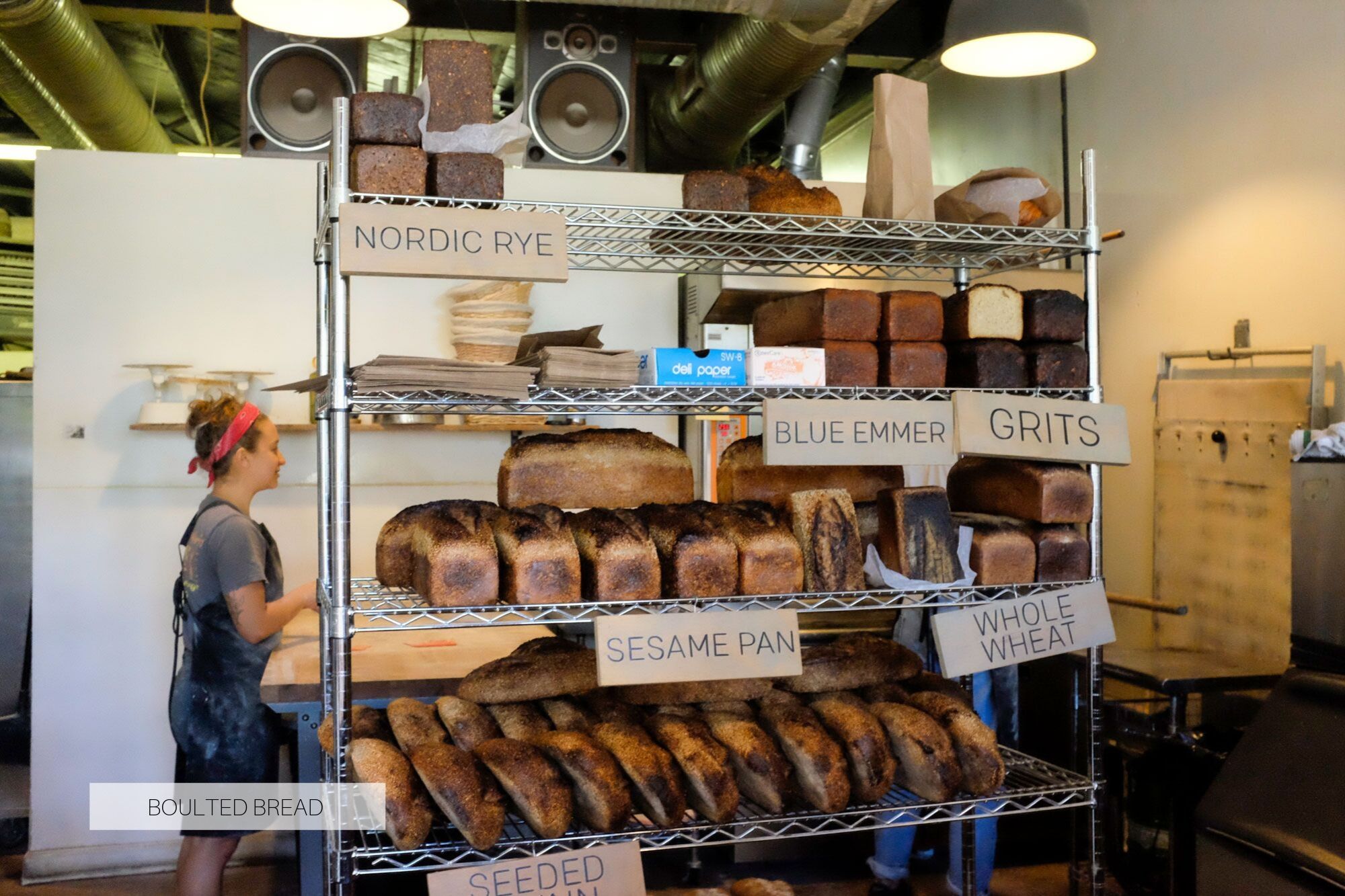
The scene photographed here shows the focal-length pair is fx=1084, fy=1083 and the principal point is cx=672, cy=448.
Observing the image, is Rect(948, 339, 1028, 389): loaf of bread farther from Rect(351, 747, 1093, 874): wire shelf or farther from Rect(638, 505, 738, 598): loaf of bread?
Rect(351, 747, 1093, 874): wire shelf

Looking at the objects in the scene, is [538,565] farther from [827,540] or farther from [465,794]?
[827,540]

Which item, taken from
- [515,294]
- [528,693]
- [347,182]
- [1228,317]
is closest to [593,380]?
[347,182]

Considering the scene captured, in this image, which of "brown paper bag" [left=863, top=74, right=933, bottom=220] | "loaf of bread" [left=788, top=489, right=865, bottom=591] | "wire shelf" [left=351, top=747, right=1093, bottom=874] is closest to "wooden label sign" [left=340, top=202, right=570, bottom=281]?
"loaf of bread" [left=788, top=489, right=865, bottom=591]

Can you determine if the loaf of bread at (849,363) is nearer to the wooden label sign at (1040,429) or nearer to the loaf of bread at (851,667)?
the wooden label sign at (1040,429)

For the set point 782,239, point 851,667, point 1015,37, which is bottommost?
point 851,667

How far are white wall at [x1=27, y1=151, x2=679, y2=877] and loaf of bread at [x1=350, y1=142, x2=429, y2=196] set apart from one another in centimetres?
218

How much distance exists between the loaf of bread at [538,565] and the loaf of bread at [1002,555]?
0.73 m

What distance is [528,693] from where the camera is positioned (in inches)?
76.1

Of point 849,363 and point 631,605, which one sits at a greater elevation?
point 849,363

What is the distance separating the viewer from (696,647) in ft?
5.39

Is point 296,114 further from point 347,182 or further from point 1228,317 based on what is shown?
point 1228,317

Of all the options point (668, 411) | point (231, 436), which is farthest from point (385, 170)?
point (231, 436)

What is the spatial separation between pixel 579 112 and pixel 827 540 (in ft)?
8.74

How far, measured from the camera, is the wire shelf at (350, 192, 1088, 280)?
5.70 ft
